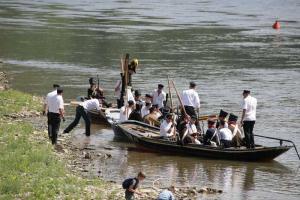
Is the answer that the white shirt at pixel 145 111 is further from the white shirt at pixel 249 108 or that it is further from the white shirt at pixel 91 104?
the white shirt at pixel 249 108

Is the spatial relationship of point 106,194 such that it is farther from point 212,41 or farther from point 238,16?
point 238,16

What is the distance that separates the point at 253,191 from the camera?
2017 cm

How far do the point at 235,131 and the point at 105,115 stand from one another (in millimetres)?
6265

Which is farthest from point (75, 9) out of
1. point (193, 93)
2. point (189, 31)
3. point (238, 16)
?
point (193, 93)

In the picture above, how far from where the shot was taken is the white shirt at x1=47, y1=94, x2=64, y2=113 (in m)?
22.2

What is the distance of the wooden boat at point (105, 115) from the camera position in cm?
2804

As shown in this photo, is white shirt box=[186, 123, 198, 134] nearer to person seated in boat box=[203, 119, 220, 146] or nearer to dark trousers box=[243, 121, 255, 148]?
person seated in boat box=[203, 119, 220, 146]

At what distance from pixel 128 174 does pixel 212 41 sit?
38720mm

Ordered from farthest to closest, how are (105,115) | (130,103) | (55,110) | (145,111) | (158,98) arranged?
(105,115)
(158,98)
(145,111)
(130,103)
(55,110)

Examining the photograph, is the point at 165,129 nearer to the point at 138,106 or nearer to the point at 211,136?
the point at 211,136

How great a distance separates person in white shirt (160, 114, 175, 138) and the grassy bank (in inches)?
144

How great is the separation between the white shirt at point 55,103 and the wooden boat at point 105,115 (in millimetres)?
5335

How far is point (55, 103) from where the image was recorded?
22.2 metres

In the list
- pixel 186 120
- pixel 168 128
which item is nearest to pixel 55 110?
pixel 168 128
